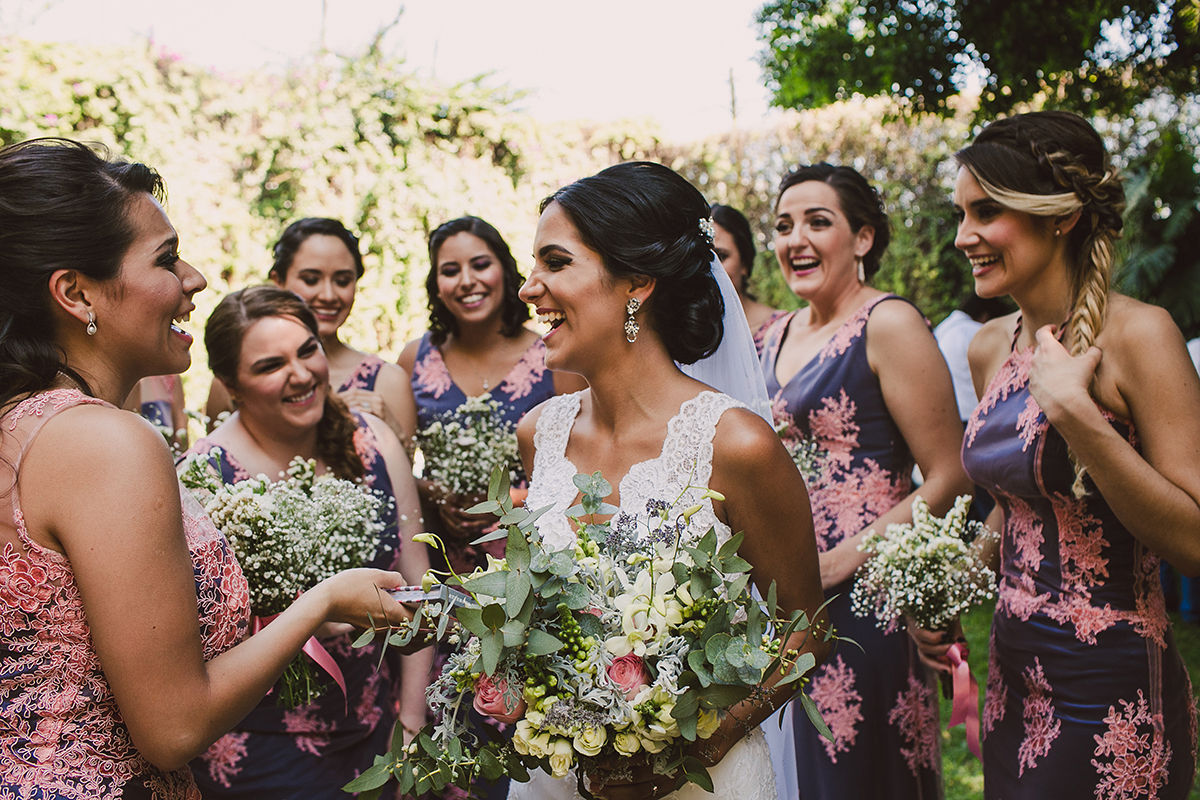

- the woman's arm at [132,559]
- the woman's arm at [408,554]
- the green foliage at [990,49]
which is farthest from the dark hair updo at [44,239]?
the green foliage at [990,49]

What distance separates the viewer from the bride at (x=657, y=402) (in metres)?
2.36

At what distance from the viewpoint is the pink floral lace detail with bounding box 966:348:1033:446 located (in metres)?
2.89

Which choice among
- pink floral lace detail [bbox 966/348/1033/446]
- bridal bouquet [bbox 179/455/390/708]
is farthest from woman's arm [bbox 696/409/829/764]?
bridal bouquet [bbox 179/455/390/708]

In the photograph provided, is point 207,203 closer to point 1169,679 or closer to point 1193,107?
point 1169,679

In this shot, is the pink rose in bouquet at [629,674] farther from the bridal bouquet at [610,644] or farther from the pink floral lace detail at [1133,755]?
the pink floral lace detail at [1133,755]

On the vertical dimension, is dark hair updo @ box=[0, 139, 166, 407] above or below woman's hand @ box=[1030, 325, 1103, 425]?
above

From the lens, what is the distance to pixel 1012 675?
2791 millimetres

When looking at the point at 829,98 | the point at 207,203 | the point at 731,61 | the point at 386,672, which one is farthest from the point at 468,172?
the point at 386,672

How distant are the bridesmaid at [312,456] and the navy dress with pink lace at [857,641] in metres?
1.60

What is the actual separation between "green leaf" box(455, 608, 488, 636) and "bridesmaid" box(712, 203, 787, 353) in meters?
3.95

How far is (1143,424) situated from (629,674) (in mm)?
1724

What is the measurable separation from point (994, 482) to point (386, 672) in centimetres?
233

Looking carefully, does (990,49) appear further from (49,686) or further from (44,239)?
(49,686)

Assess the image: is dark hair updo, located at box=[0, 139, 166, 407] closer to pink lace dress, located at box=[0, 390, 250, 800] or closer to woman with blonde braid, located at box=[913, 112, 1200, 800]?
pink lace dress, located at box=[0, 390, 250, 800]
